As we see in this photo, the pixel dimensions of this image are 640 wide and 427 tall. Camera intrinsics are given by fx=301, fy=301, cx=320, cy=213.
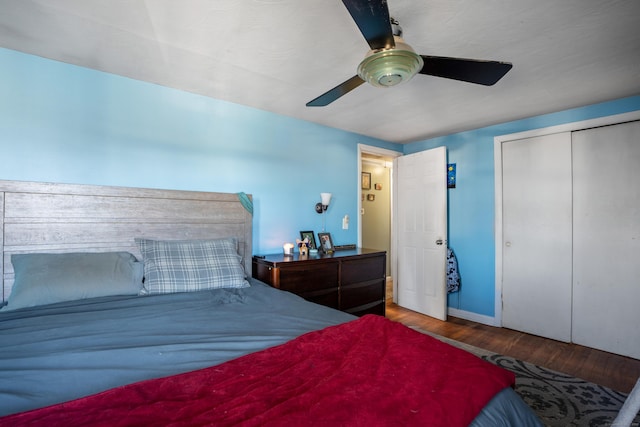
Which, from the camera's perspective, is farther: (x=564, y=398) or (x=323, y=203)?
(x=323, y=203)

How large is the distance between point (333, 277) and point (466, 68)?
1.96 metres

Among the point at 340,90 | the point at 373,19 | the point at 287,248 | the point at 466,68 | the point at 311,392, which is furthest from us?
the point at 287,248

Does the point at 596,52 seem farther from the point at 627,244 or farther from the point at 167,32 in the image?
the point at 167,32

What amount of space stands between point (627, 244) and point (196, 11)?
3.76m

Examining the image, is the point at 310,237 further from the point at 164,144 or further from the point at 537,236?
the point at 537,236

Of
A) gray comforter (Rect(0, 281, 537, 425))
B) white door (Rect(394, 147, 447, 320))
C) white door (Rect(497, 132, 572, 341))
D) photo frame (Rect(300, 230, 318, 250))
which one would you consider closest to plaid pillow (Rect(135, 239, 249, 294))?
gray comforter (Rect(0, 281, 537, 425))

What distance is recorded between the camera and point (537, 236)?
10.2ft

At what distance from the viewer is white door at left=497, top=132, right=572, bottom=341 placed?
2.96 meters

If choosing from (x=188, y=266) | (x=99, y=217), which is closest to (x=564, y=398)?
(x=188, y=266)

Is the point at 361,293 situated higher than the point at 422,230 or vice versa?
the point at 422,230

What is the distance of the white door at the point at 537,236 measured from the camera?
2957 millimetres

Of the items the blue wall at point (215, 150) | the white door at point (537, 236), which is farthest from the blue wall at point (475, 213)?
the white door at point (537, 236)

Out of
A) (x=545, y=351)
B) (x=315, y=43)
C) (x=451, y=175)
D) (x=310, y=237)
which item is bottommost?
(x=545, y=351)

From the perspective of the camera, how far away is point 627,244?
2648mm
